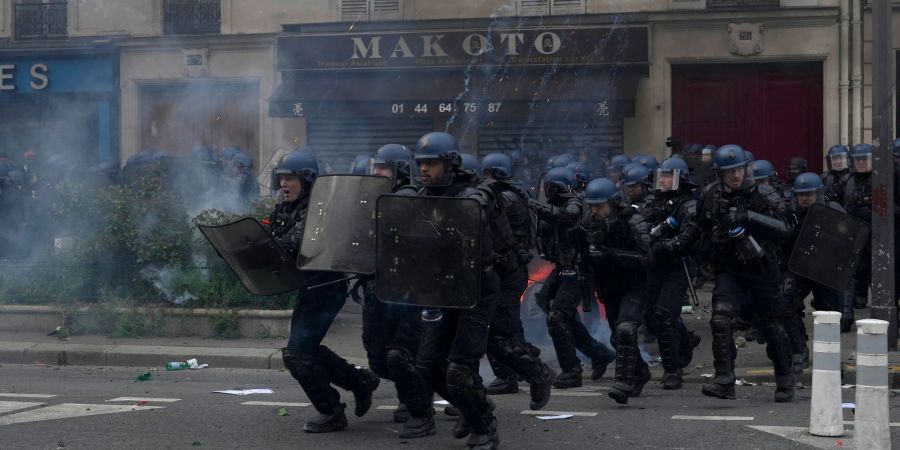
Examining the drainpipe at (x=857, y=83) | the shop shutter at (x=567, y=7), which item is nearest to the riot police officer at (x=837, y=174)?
the drainpipe at (x=857, y=83)

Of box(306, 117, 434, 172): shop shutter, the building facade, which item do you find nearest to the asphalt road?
the building facade

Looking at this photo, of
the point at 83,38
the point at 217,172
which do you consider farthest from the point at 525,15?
the point at 83,38

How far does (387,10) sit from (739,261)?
12479 mm

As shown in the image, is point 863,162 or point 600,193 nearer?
point 600,193

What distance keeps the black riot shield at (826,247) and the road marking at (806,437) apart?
1.67 m

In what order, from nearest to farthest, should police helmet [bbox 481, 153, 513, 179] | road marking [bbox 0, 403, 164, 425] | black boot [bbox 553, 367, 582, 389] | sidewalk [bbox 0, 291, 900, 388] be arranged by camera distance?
road marking [bbox 0, 403, 164, 425], police helmet [bbox 481, 153, 513, 179], black boot [bbox 553, 367, 582, 389], sidewalk [bbox 0, 291, 900, 388]

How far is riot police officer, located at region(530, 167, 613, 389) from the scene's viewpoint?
9203mm

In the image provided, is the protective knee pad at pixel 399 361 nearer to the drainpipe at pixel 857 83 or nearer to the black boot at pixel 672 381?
the black boot at pixel 672 381

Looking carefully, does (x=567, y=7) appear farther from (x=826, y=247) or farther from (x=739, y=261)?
(x=739, y=261)

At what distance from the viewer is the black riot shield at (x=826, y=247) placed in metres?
8.77

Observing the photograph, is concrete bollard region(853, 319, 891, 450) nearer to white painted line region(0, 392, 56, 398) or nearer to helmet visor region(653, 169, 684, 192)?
helmet visor region(653, 169, 684, 192)

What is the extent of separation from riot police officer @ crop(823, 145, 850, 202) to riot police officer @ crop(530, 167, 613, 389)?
3.81 metres

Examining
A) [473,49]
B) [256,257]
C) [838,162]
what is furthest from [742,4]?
[256,257]

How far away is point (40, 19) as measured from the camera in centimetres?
2223
